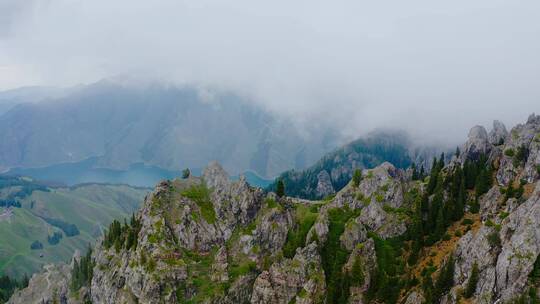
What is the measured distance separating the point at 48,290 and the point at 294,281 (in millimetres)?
98120

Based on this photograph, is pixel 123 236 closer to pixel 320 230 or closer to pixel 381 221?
pixel 320 230

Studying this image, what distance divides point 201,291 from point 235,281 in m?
8.08

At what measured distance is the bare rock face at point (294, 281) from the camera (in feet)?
313

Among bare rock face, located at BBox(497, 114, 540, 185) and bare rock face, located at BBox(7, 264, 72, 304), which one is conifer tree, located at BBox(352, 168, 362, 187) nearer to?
bare rock face, located at BBox(497, 114, 540, 185)

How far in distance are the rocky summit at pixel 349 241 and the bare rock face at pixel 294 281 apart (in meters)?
0.23

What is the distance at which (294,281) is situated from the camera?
97.2 metres

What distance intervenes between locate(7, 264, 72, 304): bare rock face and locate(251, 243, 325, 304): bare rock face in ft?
220

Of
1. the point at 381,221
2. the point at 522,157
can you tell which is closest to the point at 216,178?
the point at 381,221

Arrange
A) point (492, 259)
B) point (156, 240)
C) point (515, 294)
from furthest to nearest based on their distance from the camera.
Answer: point (156, 240), point (492, 259), point (515, 294)

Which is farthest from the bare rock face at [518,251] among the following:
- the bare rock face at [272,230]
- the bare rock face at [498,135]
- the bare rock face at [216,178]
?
the bare rock face at [216,178]

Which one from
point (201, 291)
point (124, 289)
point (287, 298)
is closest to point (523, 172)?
point (287, 298)

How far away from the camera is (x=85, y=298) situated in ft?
414

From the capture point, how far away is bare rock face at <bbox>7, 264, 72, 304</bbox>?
139500mm

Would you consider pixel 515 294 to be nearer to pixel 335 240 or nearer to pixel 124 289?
pixel 335 240
